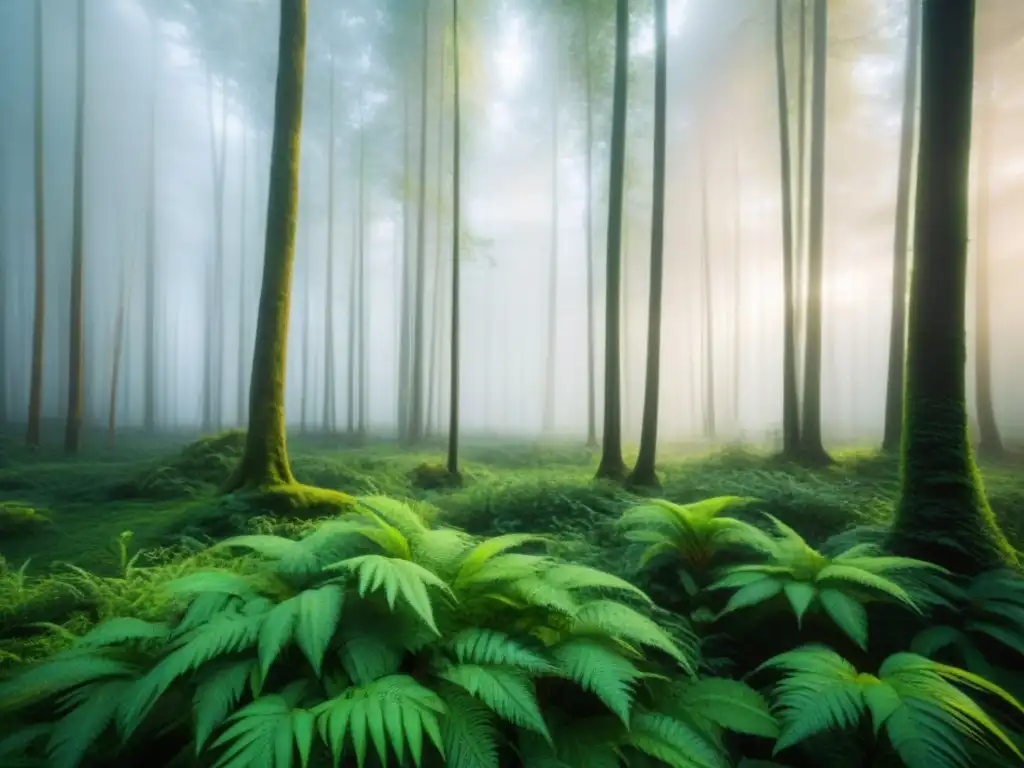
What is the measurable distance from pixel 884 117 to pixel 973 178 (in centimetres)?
310

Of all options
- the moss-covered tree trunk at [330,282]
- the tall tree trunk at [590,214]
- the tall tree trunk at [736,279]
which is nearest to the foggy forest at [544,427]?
the tall tree trunk at [736,279]

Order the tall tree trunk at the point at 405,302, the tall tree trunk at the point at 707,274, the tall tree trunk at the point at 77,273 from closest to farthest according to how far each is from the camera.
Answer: the tall tree trunk at the point at 77,273 < the tall tree trunk at the point at 405,302 < the tall tree trunk at the point at 707,274

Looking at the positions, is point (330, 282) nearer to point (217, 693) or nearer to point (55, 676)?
point (55, 676)

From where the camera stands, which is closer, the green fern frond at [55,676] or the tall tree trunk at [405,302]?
the green fern frond at [55,676]

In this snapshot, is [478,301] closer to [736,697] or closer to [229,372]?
[229,372]

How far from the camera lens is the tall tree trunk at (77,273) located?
10945mm

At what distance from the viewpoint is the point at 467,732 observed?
1.59 meters

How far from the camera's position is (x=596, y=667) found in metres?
1.80

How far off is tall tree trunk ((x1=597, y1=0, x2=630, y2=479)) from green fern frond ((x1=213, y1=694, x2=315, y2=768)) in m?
7.82

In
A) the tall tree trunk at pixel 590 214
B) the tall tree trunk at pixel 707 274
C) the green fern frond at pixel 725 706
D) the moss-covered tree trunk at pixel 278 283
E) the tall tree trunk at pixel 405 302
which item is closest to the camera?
the green fern frond at pixel 725 706

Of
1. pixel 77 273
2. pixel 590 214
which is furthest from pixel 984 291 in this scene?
pixel 77 273

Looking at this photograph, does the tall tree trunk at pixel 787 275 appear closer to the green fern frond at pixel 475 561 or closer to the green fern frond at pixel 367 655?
the green fern frond at pixel 475 561

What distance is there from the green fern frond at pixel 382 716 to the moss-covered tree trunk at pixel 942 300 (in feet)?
12.7

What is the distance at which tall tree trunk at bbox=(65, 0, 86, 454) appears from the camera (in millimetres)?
10945
